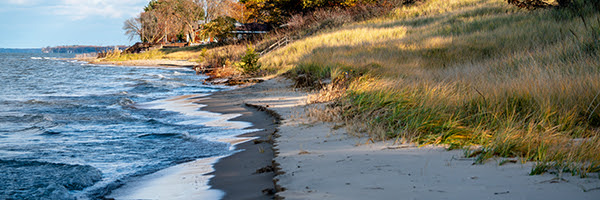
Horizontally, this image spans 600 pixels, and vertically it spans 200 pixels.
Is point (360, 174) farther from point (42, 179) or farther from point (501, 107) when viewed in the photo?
point (42, 179)

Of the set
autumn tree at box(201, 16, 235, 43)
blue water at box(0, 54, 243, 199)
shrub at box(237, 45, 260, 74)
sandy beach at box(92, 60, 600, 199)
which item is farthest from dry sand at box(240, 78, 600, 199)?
autumn tree at box(201, 16, 235, 43)

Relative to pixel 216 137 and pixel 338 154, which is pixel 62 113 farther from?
pixel 338 154

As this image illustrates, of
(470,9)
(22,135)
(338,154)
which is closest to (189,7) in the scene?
(470,9)

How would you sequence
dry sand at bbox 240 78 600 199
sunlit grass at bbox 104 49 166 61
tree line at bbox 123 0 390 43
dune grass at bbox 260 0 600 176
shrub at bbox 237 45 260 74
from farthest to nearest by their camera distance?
1. sunlit grass at bbox 104 49 166 61
2. tree line at bbox 123 0 390 43
3. shrub at bbox 237 45 260 74
4. dune grass at bbox 260 0 600 176
5. dry sand at bbox 240 78 600 199

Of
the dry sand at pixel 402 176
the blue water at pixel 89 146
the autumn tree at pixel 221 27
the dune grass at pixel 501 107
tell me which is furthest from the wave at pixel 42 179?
the autumn tree at pixel 221 27

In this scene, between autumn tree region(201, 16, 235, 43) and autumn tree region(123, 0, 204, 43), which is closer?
autumn tree region(201, 16, 235, 43)

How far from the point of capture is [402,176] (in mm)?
4270

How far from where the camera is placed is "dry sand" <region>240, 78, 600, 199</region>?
3535 millimetres

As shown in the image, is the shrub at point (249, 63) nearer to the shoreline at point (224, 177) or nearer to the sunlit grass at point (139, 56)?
the shoreline at point (224, 177)

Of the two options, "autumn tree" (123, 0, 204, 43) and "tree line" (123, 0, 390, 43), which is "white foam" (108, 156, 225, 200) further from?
"autumn tree" (123, 0, 204, 43)

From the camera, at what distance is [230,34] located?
59.2 m

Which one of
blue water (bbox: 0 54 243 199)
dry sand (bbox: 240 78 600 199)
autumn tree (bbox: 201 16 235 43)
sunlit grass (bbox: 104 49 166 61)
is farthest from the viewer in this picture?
sunlit grass (bbox: 104 49 166 61)

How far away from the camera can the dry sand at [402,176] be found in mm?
3535

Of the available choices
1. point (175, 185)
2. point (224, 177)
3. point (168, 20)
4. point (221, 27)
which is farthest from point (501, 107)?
point (168, 20)
